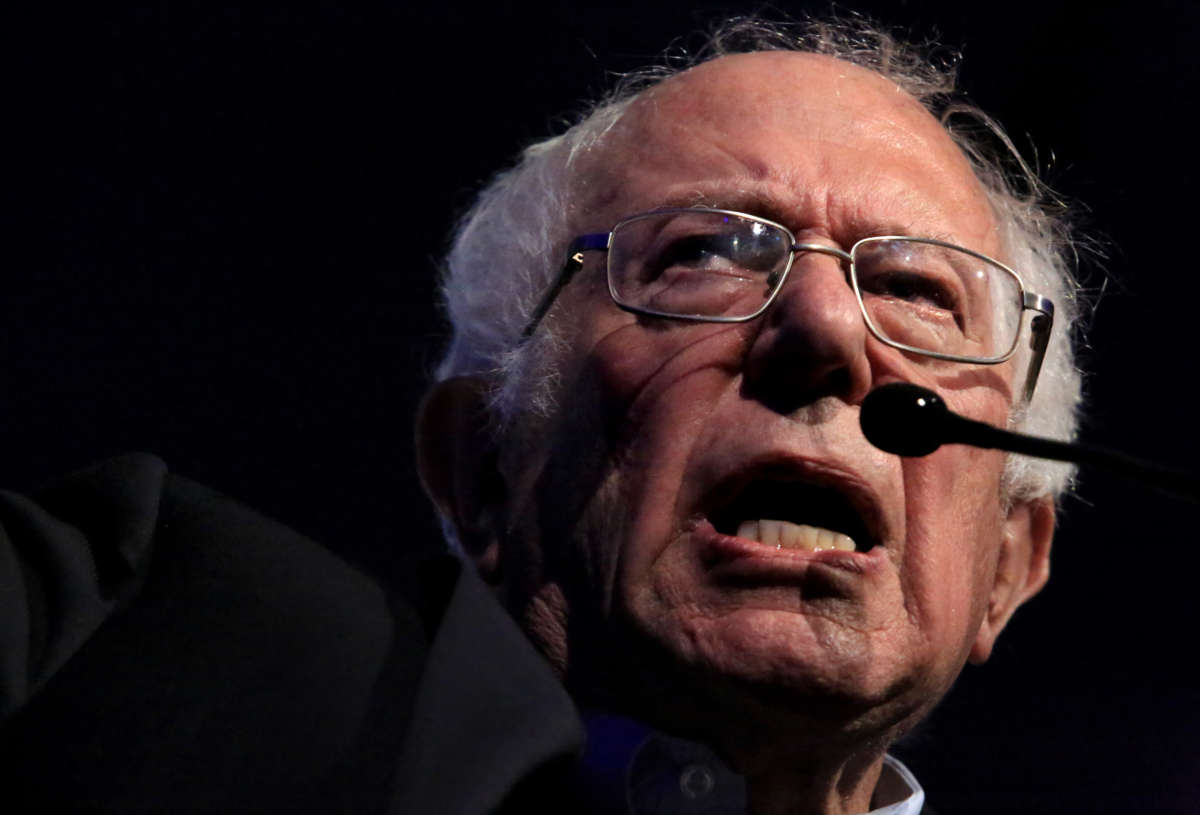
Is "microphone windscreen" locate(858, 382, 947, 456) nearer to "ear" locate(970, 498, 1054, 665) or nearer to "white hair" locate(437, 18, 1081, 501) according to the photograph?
"white hair" locate(437, 18, 1081, 501)

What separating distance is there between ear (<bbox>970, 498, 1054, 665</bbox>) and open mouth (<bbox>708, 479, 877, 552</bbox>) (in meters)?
0.39

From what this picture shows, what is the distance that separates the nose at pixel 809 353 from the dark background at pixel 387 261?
939mm

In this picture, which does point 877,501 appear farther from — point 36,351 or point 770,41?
point 36,351

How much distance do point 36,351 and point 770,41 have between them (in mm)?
1257

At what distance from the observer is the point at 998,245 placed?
1.72 m

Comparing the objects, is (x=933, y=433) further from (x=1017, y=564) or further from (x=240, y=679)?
(x=1017, y=564)

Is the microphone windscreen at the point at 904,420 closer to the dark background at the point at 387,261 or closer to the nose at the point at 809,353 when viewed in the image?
the nose at the point at 809,353

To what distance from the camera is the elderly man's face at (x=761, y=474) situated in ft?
4.37

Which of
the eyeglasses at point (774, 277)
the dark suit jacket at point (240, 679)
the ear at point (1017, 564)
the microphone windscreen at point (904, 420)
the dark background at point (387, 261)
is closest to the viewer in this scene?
the dark suit jacket at point (240, 679)

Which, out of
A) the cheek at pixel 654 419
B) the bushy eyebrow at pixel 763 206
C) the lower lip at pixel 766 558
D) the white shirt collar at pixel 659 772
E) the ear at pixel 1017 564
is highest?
the bushy eyebrow at pixel 763 206

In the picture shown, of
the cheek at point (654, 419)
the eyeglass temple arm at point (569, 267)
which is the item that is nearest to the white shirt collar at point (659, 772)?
the cheek at point (654, 419)

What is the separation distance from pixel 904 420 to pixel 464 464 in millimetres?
772

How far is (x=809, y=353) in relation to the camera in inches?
54.1

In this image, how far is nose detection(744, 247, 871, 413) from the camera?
4.52 feet
